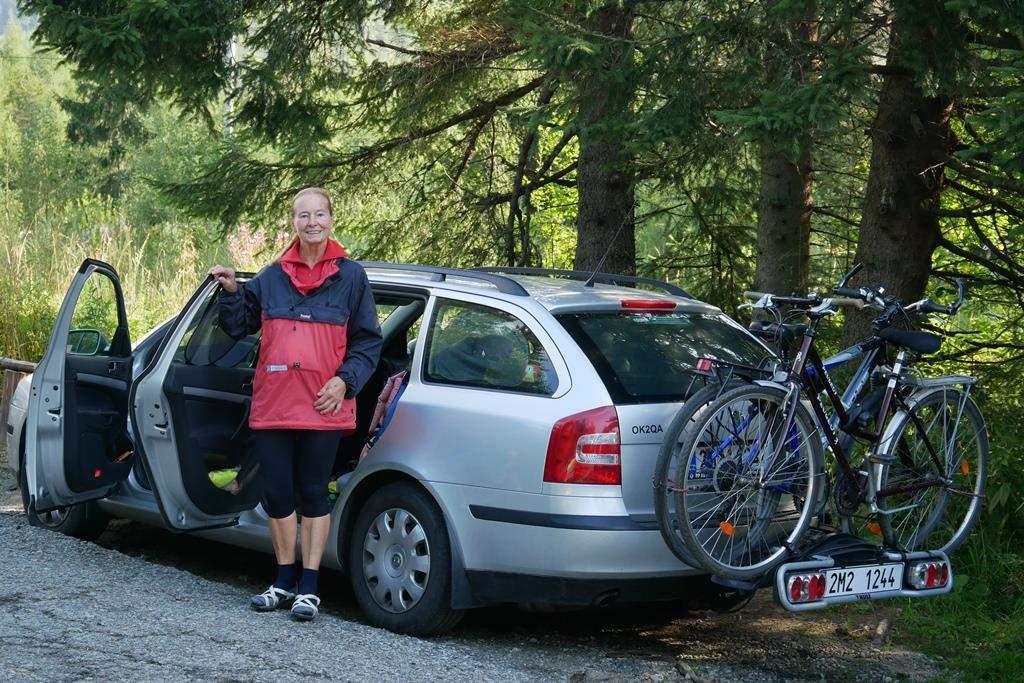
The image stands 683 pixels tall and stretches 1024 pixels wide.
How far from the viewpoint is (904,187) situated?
8.84 m

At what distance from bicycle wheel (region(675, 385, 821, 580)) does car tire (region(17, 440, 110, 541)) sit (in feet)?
13.3

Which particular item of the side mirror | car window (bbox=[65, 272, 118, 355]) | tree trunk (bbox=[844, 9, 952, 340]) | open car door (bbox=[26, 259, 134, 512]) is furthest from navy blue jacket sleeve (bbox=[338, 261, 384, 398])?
car window (bbox=[65, 272, 118, 355])

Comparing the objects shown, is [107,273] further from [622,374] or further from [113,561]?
[622,374]

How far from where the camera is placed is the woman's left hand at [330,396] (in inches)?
A: 241

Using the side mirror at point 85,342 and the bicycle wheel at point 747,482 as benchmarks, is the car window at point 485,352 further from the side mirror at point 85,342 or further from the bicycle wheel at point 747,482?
the side mirror at point 85,342

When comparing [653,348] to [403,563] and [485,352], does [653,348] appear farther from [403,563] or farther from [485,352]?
[403,563]

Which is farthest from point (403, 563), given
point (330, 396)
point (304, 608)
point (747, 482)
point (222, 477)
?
point (747, 482)

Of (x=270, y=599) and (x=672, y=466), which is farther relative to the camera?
(x=270, y=599)

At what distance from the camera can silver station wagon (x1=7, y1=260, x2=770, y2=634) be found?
5664mm

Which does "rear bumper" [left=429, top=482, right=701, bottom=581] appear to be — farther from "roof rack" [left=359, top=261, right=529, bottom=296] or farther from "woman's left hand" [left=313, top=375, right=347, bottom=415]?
"roof rack" [left=359, top=261, right=529, bottom=296]

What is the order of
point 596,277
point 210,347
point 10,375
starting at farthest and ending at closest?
point 10,375 → point 210,347 → point 596,277

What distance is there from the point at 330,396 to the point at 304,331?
330 mm

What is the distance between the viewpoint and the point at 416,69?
11.9 metres

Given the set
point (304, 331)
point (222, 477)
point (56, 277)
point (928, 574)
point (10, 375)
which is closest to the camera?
point (928, 574)
